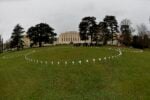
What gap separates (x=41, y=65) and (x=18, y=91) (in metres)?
16.9

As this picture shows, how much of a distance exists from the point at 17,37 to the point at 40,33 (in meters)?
9.51

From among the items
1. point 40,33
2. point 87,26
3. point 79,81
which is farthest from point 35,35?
point 79,81

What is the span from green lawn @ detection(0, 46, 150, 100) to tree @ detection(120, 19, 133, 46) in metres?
66.1

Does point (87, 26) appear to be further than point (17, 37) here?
No

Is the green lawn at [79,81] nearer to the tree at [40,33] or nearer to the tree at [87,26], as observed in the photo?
the tree at [87,26]

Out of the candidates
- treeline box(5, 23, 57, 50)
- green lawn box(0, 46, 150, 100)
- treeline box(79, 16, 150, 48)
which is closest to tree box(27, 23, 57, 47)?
treeline box(5, 23, 57, 50)

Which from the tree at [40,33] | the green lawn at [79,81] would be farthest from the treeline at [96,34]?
the green lawn at [79,81]

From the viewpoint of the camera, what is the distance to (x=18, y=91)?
3897cm

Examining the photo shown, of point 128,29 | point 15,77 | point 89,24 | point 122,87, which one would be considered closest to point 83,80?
point 122,87

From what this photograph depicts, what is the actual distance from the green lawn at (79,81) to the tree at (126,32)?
66.1m

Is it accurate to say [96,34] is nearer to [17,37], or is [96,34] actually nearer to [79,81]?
[17,37]

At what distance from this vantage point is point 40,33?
13438 cm

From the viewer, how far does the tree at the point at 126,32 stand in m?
123

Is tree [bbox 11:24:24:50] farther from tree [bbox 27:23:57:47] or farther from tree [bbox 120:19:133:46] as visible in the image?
tree [bbox 120:19:133:46]
